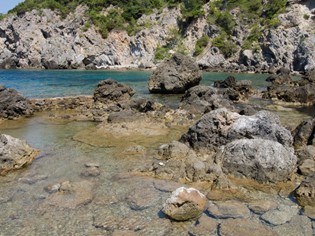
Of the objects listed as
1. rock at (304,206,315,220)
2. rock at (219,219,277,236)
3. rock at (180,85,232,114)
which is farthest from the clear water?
rock at (180,85,232,114)

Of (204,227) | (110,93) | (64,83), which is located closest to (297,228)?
(204,227)

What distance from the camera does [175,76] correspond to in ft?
115

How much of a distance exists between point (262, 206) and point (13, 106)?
61.9 feet

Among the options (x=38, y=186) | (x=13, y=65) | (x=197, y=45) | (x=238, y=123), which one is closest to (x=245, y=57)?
(x=197, y=45)

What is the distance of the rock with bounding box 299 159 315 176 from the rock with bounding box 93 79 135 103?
18082 millimetres

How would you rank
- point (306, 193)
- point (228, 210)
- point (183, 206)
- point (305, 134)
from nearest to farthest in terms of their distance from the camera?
point (183, 206) → point (228, 210) → point (306, 193) → point (305, 134)

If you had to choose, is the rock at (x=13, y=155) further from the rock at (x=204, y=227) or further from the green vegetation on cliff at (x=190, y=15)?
the green vegetation on cliff at (x=190, y=15)

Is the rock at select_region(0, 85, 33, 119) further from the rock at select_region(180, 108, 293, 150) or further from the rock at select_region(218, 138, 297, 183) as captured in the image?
the rock at select_region(218, 138, 297, 183)

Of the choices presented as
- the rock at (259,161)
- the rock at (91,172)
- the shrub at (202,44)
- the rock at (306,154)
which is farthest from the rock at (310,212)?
the shrub at (202,44)

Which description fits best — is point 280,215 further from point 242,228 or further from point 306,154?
point 306,154

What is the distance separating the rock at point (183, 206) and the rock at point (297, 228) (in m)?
1.92

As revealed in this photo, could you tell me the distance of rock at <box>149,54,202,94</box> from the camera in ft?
114

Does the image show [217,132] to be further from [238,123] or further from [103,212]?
[103,212]

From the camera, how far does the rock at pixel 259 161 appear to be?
11.0 meters
